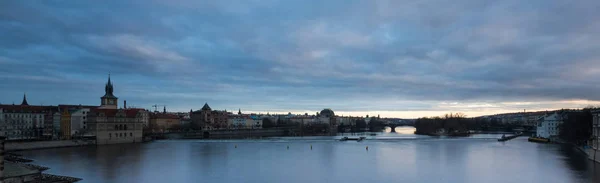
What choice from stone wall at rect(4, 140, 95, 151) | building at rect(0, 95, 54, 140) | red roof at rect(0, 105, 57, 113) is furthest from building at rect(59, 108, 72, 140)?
stone wall at rect(4, 140, 95, 151)

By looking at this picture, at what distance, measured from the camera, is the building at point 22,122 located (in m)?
48.2

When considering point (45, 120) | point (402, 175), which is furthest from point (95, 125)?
point (402, 175)

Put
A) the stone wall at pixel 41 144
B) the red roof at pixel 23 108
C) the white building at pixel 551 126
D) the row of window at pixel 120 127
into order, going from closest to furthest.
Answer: the stone wall at pixel 41 144 < the row of window at pixel 120 127 < the red roof at pixel 23 108 < the white building at pixel 551 126

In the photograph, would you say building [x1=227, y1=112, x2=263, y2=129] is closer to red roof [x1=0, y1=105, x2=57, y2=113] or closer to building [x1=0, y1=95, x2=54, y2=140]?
red roof [x1=0, y1=105, x2=57, y2=113]

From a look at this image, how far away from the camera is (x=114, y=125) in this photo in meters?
50.5

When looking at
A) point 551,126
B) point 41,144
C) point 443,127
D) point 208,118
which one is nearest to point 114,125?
point 41,144

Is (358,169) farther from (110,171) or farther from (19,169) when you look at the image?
(19,169)

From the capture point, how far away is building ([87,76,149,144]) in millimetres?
48562

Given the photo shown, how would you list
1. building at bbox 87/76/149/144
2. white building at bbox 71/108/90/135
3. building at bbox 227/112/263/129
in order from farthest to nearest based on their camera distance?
building at bbox 227/112/263/129 → white building at bbox 71/108/90/135 → building at bbox 87/76/149/144

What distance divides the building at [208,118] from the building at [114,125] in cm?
2928

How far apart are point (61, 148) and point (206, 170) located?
23642 mm

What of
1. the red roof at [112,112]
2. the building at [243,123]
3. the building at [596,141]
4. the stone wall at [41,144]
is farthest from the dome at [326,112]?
the building at [596,141]

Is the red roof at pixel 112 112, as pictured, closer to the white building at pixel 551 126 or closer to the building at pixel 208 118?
the building at pixel 208 118

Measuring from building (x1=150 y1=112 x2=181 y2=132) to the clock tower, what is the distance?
16.5 m
